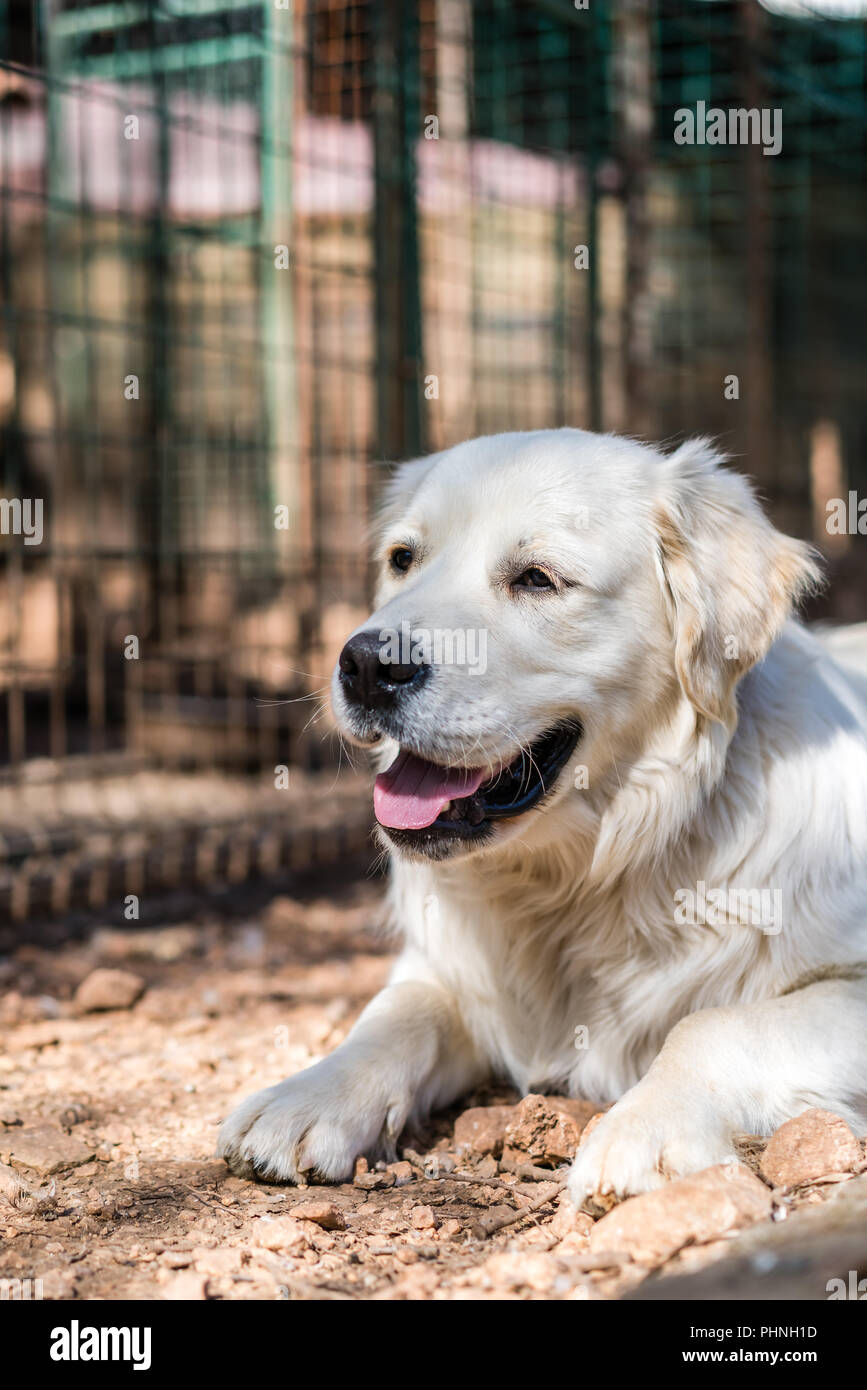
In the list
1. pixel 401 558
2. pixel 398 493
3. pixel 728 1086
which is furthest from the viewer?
pixel 398 493

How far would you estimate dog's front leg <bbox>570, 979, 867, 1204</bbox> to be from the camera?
2.05 meters

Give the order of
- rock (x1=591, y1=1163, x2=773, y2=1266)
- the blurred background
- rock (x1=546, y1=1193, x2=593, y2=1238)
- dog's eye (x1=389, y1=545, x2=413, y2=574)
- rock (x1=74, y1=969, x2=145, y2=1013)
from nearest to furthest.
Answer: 1. rock (x1=591, y1=1163, x2=773, y2=1266)
2. rock (x1=546, y1=1193, x2=593, y2=1238)
3. dog's eye (x1=389, y1=545, x2=413, y2=574)
4. rock (x1=74, y1=969, x2=145, y2=1013)
5. the blurred background

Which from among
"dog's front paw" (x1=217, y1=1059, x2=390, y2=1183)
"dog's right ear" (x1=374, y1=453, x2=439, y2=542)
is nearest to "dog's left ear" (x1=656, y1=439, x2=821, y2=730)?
"dog's right ear" (x1=374, y1=453, x2=439, y2=542)

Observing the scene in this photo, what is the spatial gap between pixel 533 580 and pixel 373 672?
40 centimetres

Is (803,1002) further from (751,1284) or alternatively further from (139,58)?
(139,58)

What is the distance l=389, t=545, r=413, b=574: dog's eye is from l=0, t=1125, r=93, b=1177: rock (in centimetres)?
134

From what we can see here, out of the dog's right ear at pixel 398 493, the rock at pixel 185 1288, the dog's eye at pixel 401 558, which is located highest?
the dog's right ear at pixel 398 493

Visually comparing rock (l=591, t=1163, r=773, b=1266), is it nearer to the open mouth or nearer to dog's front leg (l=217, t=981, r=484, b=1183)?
dog's front leg (l=217, t=981, r=484, b=1183)

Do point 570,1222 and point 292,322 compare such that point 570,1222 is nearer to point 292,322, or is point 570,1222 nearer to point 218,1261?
point 218,1261

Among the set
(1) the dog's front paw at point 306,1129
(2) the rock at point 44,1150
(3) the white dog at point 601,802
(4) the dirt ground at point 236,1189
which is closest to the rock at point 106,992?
(4) the dirt ground at point 236,1189

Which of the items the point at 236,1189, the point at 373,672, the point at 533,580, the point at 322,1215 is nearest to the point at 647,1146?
the point at 322,1215

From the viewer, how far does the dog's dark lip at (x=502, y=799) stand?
241 cm

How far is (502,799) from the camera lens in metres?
2.47

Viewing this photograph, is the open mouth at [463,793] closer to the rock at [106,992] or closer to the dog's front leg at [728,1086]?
the dog's front leg at [728,1086]
